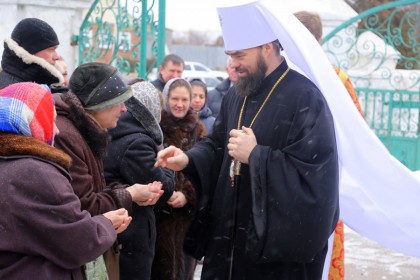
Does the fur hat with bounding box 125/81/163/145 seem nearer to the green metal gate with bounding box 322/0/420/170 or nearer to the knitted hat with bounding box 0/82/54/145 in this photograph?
the knitted hat with bounding box 0/82/54/145

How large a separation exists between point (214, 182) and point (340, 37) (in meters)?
5.72

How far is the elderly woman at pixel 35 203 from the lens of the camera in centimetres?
249

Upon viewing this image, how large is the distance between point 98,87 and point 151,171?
0.74 metres

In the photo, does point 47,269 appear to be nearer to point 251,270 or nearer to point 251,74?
point 251,270

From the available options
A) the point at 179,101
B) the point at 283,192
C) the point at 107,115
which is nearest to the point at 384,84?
the point at 179,101

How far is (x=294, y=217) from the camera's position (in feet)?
10.2

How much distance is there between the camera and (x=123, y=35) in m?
7.20

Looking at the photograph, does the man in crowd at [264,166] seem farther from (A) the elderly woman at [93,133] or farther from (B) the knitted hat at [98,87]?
(B) the knitted hat at [98,87]

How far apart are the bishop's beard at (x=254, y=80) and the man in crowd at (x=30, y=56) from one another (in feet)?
4.30

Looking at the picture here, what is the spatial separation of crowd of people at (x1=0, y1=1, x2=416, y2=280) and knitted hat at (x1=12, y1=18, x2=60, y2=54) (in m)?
0.04

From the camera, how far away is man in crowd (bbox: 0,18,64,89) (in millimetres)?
4113

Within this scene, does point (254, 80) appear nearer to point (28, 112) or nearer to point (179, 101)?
point (28, 112)

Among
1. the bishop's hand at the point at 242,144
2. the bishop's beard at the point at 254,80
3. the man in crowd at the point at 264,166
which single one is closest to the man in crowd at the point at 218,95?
the man in crowd at the point at 264,166

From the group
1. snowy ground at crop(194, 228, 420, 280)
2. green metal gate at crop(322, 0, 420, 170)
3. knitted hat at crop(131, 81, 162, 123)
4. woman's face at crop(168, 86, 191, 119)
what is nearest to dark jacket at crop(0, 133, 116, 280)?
knitted hat at crop(131, 81, 162, 123)
